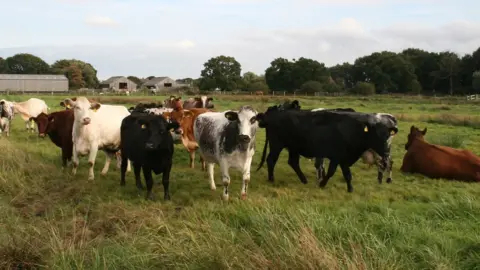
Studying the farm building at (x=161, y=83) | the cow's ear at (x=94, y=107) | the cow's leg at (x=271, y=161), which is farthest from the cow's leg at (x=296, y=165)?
the farm building at (x=161, y=83)

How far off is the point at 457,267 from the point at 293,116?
18.5 feet

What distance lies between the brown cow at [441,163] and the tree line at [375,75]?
53.6m

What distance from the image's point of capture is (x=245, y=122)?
810 cm

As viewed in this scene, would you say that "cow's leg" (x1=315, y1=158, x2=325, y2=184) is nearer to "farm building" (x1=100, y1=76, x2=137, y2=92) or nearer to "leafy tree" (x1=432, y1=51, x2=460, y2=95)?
"leafy tree" (x1=432, y1=51, x2=460, y2=95)

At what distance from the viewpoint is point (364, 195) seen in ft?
28.1

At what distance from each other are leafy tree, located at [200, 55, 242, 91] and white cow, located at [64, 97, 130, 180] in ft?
214

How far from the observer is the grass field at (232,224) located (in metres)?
4.82

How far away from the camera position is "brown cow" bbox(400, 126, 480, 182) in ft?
32.2

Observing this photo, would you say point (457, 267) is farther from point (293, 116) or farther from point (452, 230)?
point (293, 116)

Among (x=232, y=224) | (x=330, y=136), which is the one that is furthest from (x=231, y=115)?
(x=232, y=224)

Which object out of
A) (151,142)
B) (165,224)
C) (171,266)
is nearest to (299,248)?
(171,266)

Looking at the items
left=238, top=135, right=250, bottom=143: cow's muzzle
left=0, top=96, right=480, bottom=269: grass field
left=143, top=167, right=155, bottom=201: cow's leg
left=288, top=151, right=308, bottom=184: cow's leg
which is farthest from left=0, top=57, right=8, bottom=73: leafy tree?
left=238, top=135, right=250, bottom=143: cow's muzzle

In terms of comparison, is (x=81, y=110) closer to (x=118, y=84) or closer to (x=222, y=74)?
(x=222, y=74)

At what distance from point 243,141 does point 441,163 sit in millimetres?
4852
